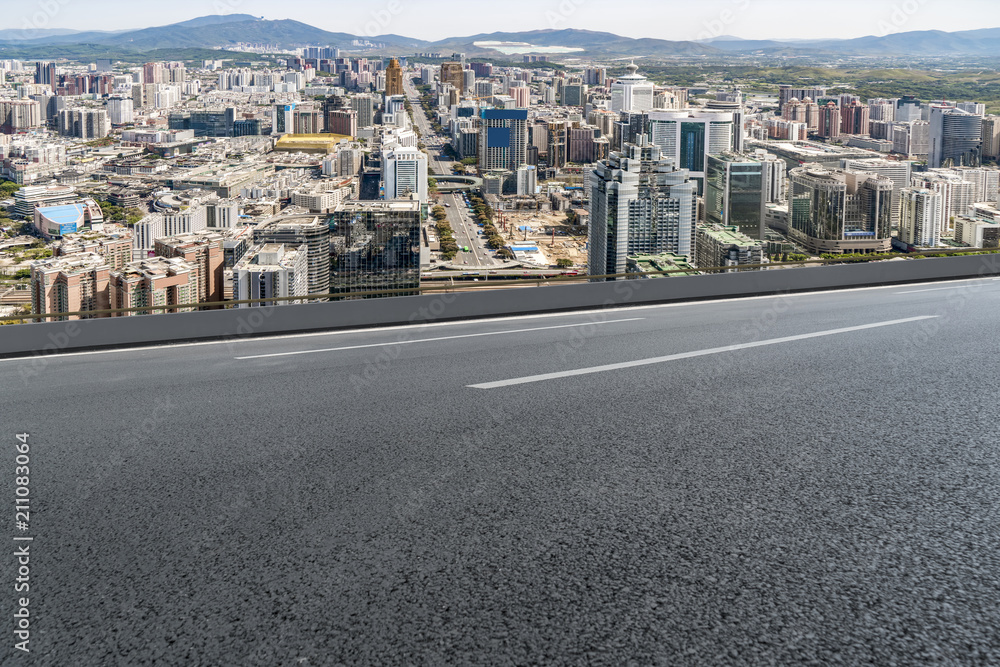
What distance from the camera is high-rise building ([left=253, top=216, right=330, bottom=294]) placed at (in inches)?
352

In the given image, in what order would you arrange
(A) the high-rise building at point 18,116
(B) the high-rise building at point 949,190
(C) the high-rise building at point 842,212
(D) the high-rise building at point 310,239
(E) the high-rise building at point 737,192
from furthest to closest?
(A) the high-rise building at point 18,116, (E) the high-rise building at point 737,192, (B) the high-rise building at point 949,190, (C) the high-rise building at point 842,212, (D) the high-rise building at point 310,239

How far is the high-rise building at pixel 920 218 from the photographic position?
1215 centimetres

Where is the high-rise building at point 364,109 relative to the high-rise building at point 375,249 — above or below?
above

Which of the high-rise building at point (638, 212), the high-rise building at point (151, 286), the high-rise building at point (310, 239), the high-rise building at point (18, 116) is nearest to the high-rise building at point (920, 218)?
the high-rise building at point (638, 212)

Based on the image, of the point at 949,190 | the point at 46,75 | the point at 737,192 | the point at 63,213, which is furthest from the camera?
the point at 46,75

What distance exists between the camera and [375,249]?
940 cm

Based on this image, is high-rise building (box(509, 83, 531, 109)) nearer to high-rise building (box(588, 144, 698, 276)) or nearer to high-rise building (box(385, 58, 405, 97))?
high-rise building (box(385, 58, 405, 97))

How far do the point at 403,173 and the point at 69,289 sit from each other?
60.0ft

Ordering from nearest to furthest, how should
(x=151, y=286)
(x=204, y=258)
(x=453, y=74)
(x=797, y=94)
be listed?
1. (x=151, y=286)
2. (x=204, y=258)
3. (x=797, y=94)
4. (x=453, y=74)

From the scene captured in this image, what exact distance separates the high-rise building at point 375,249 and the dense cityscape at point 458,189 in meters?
0.05

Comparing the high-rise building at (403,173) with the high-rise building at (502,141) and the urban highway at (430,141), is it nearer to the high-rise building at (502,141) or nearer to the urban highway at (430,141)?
the urban highway at (430,141)

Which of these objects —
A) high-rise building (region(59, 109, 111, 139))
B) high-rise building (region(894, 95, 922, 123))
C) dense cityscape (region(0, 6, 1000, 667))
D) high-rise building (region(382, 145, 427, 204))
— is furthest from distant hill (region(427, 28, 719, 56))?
dense cityscape (region(0, 6, 1000, 667))

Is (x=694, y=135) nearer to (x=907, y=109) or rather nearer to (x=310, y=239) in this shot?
(x=907, y=109)

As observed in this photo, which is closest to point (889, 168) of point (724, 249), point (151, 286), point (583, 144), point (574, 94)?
point (724, 249)
